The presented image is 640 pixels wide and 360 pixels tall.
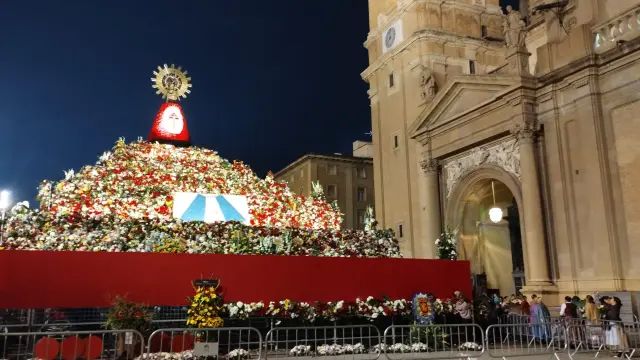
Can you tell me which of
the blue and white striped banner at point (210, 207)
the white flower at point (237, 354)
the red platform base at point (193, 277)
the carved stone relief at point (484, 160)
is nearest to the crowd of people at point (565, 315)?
the red platform base at point (193, 277)

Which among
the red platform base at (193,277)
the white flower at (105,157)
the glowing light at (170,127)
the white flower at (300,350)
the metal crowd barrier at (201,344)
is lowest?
the white flower at (300,350)

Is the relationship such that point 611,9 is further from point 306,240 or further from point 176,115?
point 176,115

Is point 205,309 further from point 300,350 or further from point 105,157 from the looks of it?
point 105,157

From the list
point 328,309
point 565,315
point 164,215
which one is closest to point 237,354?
point 328,309

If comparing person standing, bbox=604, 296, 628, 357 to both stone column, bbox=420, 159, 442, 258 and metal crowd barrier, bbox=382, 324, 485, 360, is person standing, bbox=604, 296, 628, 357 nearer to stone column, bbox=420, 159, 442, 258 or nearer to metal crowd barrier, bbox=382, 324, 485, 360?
metal crowd barrier, bbox=382, 324, 485, 360

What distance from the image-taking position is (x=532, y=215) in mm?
19391

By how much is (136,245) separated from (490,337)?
10531 mm

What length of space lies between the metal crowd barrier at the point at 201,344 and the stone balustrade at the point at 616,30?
47.6 ft

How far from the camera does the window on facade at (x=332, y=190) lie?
60.7 meters

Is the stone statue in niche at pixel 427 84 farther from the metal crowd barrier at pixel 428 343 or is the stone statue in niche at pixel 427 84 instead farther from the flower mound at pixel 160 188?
the metal crowd barrier at pixel 428 343

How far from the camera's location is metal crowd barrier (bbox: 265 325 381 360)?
1277 cm

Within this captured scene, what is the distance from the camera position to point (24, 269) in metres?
12.3

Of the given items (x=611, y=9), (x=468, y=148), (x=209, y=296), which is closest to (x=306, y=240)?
(x=209, y=296)

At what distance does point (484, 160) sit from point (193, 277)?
46.2 feet
